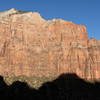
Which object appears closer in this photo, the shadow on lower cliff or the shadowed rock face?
the shadow on lower cliff

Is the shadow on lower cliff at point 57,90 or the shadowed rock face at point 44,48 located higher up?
the shadowed rock face at point 44,48

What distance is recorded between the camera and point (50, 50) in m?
164

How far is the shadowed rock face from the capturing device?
155875 mm

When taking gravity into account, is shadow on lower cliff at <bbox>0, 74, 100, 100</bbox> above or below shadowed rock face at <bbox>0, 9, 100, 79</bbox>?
below

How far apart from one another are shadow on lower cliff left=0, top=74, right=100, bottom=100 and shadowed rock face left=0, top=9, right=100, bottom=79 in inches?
426

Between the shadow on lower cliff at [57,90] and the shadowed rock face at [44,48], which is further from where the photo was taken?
the shadowed rock face at [44,48]

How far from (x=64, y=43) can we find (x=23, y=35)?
25.6m

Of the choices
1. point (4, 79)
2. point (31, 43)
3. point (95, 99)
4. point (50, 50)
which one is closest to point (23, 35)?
point (31, 43)

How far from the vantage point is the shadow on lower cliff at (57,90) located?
124250mm

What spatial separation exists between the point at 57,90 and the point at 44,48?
113 feet

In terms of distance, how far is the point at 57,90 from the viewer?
13712 cm

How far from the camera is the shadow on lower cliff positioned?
124m

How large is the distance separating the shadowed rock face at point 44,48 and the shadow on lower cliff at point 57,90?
35.5 feet

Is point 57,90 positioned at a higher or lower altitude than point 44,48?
lower
